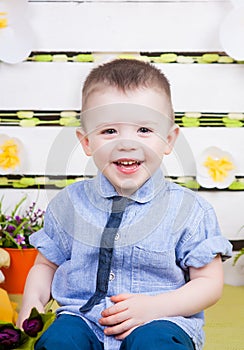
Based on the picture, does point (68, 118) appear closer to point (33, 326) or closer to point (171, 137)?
point (171, 137)

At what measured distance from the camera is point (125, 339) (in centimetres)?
106

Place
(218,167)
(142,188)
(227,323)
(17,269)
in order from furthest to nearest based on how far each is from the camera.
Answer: (218,167)
(17,269)
(227,323)
(142,188)

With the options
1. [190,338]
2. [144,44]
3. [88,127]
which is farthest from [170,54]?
[190,338]

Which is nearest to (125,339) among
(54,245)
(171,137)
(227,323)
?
(54,245)

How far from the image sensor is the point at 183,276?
3.86 ft

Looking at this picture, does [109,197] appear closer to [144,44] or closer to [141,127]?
[141,127]

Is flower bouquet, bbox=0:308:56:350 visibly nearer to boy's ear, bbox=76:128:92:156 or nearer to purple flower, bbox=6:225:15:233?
boy's ear, bbox=76:128:92:156

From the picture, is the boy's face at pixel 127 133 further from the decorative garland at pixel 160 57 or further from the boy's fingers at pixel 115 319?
the decorative garland at pixel 160 57

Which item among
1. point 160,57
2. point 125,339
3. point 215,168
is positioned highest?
point 160,57

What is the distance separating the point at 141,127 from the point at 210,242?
213 millimetres

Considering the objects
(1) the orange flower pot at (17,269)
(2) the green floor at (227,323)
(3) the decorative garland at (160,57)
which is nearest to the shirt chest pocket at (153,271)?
(2) the green floor at (227,323)

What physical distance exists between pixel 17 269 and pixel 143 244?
3.23ft

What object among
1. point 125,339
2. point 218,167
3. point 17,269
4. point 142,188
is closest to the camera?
point 125,339

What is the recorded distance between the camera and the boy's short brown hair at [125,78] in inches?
44.6
